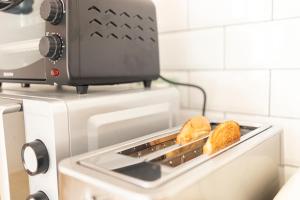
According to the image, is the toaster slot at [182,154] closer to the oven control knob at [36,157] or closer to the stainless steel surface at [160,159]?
the stainless steel surface at [160,159]

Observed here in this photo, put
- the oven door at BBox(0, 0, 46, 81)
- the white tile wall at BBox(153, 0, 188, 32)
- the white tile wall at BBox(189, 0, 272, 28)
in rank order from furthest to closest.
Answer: the white tile wall at BBox(153, 0, 188, 32)
the white tile wall at BBox(189, 0, 272, 28)
the oven door at BBox(0, 0, 46, 81)

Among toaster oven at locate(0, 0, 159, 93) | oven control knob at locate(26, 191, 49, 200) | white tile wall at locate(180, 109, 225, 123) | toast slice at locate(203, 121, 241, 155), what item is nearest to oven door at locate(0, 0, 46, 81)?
toaster oven at locate(0, 0, 159, 93)

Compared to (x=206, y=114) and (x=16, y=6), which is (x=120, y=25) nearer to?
(x=16, y=6)

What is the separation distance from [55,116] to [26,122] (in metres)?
0.08

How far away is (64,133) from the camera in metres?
0.47

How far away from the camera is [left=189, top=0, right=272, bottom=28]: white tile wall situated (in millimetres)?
669

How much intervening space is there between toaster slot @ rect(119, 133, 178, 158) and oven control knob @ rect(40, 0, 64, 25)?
10.0 inches

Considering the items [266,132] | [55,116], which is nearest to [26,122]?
[55,116]

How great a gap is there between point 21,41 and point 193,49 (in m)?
0.43

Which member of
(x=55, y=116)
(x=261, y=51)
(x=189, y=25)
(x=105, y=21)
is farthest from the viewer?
(x=189, y=25)

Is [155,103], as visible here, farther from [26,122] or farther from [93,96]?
[26,122]

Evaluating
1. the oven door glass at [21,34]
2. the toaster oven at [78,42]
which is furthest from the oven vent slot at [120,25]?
the oven door glass at [21,34]

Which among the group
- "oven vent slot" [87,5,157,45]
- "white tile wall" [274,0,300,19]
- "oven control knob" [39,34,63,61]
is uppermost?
"white tile wall" [274,0,300,19]

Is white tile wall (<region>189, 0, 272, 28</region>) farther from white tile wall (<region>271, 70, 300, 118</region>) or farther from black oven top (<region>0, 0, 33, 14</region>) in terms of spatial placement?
black oven top (<region>0, 0, 33, 14</region>)
